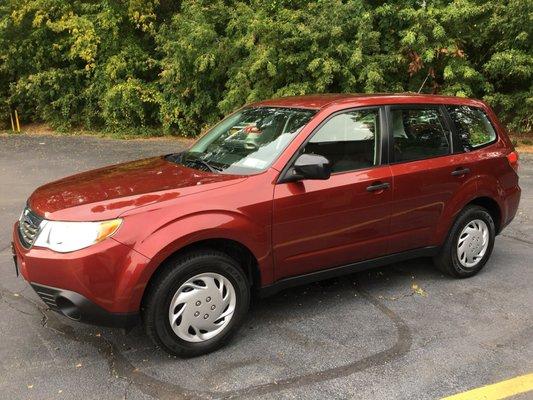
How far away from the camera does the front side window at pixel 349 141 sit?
12.8 feet

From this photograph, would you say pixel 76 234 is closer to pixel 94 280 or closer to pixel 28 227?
pixel 94 280

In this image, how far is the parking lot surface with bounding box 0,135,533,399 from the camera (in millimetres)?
3086

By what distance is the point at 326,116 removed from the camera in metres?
A: 3.90

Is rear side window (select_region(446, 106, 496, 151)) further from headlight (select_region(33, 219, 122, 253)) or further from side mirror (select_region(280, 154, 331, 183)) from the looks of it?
headlight (select_region(33, 219, 122, 253))

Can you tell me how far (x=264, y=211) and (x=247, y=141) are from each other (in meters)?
0.80

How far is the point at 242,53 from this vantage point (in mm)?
13930

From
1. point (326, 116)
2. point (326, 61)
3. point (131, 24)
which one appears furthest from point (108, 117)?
point (326, 116)

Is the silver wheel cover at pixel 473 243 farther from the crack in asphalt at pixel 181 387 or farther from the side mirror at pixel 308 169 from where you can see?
the side mirror at pixel 308 169

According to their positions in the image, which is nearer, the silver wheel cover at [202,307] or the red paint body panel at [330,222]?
the silver wheel cover at [202,307]

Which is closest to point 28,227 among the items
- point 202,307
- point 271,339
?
point 202,307

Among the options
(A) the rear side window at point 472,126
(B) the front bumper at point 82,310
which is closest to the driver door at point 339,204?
(A) the rear side window at point 472,126

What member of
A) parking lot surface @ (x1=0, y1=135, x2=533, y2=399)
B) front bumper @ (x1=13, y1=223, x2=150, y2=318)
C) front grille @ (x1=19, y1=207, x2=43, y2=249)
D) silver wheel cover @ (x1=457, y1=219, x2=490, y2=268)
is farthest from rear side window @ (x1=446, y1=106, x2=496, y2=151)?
front grille @ (x1=19, y1=207, x2=43, y2=249)

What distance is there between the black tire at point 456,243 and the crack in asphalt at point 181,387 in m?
1.00

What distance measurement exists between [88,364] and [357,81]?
10.5 m
